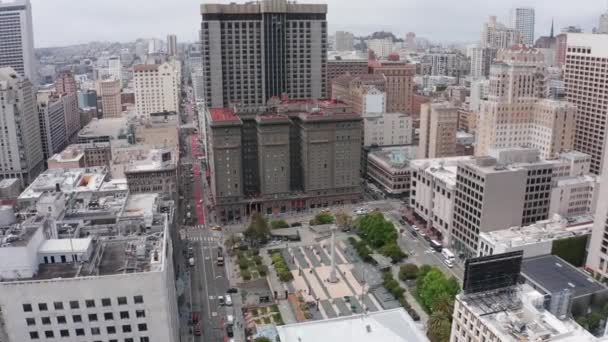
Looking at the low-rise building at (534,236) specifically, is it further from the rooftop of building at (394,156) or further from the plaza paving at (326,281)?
the rooftop of building at (394,156)

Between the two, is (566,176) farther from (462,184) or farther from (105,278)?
(105,278)

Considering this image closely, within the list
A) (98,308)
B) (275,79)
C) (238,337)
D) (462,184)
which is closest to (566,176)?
(462,184)

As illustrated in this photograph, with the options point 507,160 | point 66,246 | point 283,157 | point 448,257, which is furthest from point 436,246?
point 66,246

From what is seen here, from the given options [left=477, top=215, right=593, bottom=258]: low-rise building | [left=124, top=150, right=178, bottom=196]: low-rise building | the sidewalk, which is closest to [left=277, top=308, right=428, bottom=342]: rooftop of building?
the sidewalk

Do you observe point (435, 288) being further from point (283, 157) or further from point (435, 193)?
point (283, 157)

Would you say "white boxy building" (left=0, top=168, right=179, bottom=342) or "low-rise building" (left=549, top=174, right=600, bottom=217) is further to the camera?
"low-rise building" (left=549, top=174, right=600, bottom=217)

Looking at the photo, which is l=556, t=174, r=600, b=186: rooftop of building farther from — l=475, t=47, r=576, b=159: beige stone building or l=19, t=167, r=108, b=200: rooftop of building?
l=19, t=167, r=108, b=200: rooftop of building
